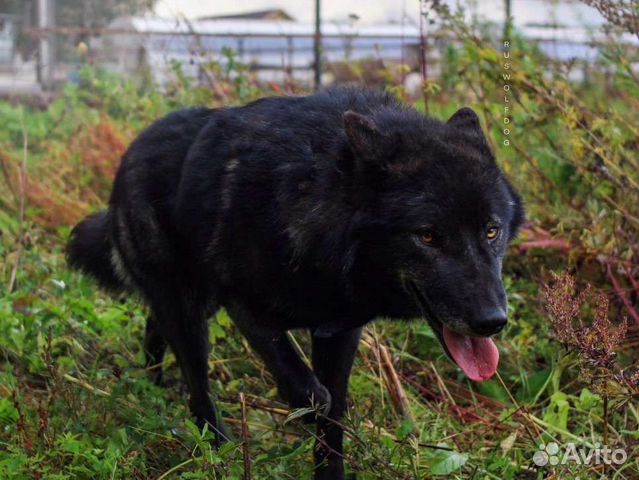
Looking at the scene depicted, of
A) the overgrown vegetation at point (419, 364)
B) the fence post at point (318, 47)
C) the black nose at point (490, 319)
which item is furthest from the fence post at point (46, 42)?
the black nose at point (490, 319)

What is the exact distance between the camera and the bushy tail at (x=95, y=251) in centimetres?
487

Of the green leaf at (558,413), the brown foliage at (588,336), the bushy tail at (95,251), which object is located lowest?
the green leaf at (558,413)

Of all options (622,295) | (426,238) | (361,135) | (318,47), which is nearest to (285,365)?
(426,238)

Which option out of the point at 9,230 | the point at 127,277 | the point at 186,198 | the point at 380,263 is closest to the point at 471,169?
the point at 380,263

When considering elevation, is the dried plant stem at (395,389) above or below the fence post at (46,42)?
below

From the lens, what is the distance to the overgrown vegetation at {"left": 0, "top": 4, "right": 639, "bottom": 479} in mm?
A: 3553

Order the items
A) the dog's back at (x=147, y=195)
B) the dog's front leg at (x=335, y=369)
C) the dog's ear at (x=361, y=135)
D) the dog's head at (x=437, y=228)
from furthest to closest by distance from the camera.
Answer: the dog's back at (x=147, y=195), the dog's front leg at (x=335, y=369), the dog's ear at (x=361, y=135), the dog's head at (x=437, y=228)

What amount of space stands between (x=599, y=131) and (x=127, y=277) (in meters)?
2.70

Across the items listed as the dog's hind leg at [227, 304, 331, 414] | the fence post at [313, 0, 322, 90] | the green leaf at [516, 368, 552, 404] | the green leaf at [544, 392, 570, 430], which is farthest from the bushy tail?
the fence post at [313, 0, 322, 90]

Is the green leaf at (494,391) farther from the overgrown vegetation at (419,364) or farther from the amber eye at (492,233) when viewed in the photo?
the amber eye at (492,233)

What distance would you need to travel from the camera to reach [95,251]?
194 inches

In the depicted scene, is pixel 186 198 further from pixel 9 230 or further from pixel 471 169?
pixel 9 230

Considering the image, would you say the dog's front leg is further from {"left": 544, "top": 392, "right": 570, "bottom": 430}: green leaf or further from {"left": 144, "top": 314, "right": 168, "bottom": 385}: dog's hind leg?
{"left": 144, "top": 314, "right": 168, "bottom": 385}: dog's hind leg

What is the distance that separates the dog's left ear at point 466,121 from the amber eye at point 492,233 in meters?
0.50
